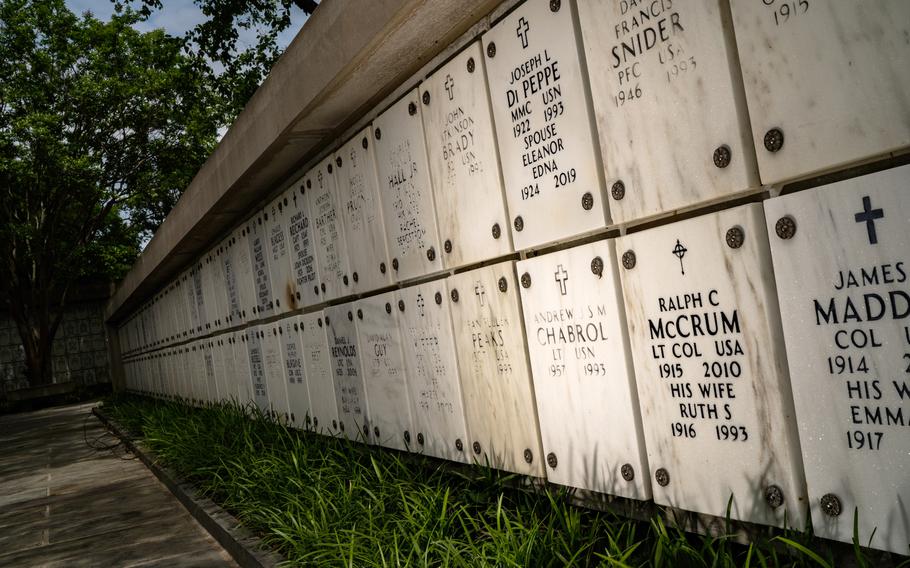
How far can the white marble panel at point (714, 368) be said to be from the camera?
217 centimetres

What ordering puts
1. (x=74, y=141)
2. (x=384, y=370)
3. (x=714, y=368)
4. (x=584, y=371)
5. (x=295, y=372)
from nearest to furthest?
1. (x=714, y=368)
2. (x=584, y=371)
3. (x=384, y=370)
4. (x=295, y=372)
5. (x=74, y=141)

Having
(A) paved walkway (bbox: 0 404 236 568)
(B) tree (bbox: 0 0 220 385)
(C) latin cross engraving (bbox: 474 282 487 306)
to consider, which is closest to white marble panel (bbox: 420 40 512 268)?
(C) latin cross engraving (bbox: 474 282 487 306)

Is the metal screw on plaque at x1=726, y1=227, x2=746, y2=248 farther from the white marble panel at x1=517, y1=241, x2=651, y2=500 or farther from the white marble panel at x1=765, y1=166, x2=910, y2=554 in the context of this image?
the white marble panel at x1=517, y1=241, x2=651, y2=500

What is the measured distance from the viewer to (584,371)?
2961mm

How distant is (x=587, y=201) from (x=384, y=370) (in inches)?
94.4

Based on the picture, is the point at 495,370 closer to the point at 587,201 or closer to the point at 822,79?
the point at 587,201

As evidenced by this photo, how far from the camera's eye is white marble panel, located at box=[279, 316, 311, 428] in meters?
6.50

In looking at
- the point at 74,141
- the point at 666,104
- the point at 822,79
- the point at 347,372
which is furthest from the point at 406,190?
the point at 74,141

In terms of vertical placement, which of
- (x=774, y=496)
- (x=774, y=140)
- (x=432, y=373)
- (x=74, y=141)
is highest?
(x=74, y=141)

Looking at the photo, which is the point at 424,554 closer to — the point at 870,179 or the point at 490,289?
the point at 490,289

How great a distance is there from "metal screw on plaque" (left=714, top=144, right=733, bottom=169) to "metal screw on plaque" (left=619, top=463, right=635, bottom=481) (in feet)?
3.80

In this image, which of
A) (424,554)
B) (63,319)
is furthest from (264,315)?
(63,319)

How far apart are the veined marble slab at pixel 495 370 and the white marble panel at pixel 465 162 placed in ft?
0.47

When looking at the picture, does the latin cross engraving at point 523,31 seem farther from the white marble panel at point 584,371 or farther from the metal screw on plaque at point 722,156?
the metal screw on plaque at point 722,156
